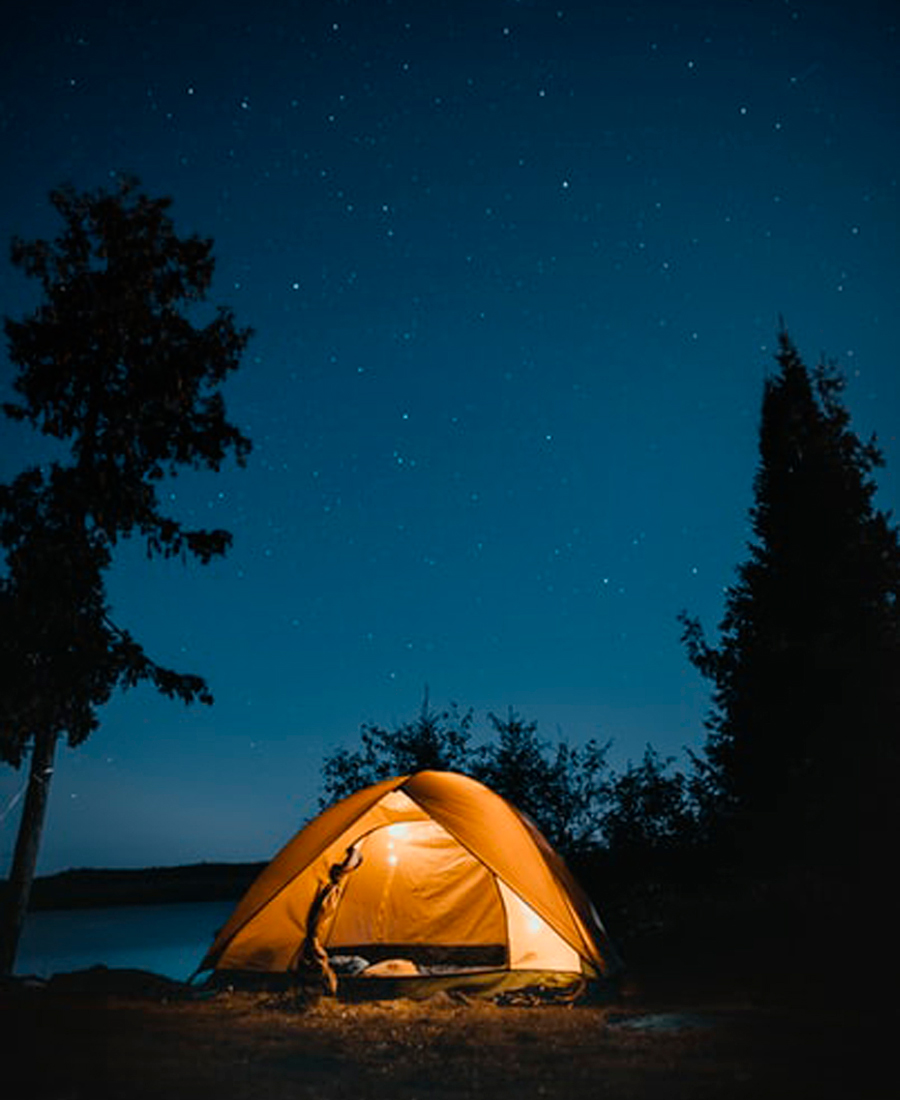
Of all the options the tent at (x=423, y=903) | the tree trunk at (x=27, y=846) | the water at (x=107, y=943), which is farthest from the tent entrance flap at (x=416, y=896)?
the water at (x=107, y=943)

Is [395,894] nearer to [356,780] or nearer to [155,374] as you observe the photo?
[155,374]

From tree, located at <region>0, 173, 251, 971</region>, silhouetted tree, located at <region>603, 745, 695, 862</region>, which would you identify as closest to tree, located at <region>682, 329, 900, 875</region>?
silhouetted tree, located at <region>603, 745, 695, 862</region>

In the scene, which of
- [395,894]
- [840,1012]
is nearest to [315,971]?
[395,894]

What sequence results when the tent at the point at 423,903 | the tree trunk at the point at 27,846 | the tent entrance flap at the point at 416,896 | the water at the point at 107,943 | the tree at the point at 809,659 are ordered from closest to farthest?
the tent at the point at 423,903 → the tree trunk at the point at 27,846 → the tent entrance flap at the point at 416,896 → the tree at the point at 809,659 → the water at the point at 107,943

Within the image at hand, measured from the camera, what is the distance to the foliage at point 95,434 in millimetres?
9531

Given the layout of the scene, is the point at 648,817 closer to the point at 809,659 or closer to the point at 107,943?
the point at 809,659

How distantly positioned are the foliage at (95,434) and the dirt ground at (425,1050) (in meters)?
3.77

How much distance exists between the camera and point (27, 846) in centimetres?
933

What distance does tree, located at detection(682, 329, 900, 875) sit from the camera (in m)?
12.9

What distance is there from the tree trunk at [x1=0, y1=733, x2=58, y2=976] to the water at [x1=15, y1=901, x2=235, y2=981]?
27.6 feet

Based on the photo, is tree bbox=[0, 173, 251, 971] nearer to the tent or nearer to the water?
the tent

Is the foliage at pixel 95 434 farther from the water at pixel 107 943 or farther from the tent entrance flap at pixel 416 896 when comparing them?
the water at pixel 107 943

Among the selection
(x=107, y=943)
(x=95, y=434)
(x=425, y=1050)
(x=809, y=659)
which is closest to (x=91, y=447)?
(x=95, y=434)

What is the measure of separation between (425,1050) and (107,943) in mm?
52709
